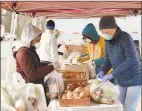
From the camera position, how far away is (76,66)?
127 inches

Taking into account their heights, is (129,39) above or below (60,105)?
above

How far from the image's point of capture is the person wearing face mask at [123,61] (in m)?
2.65

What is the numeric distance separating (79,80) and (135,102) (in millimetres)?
596

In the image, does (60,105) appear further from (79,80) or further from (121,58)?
(121,58)

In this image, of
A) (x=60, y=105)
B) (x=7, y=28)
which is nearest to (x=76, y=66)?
(x=60, y=105)

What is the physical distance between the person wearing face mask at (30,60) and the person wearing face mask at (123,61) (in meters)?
0.55

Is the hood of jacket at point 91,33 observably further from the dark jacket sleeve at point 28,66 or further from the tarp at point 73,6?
the dark jacket sleeve at point 28,66

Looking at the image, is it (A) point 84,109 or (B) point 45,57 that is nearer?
(A) point 84,109

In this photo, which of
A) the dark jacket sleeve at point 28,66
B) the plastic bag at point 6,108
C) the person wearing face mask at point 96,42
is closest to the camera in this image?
the plastic bag at point 6,108

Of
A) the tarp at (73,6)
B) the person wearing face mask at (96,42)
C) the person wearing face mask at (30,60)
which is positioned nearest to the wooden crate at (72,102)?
the person wearing face mask at (30,60)

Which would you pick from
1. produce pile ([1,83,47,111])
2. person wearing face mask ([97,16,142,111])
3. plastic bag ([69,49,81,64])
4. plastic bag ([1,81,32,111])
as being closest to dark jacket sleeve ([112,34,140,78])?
person wearing face mask ([97,16,142,111])

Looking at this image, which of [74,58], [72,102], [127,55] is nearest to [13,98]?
[72,102]

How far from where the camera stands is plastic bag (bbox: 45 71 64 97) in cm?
268

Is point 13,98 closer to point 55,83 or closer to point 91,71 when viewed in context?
point 55,83
